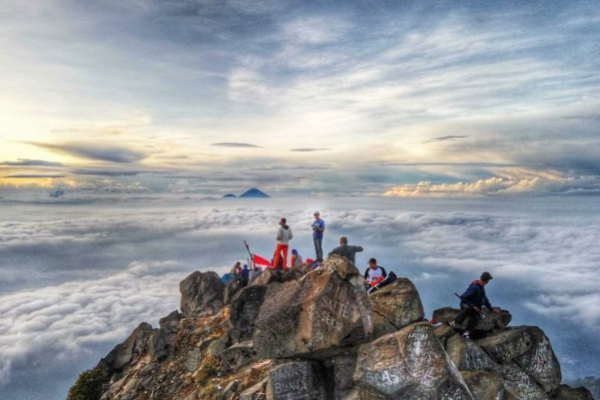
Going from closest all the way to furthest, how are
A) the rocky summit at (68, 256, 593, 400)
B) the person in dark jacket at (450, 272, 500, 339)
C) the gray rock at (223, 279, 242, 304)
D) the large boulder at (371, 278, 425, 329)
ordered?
the rocky summit at (68, 256, 593, 400), the person in dark jacket at (450, 272, 500, 339), the large boulder at (371, 278, 425, 329), the gray rock at (223, 279, 242, 304)

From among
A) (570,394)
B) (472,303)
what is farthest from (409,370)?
(570,394)

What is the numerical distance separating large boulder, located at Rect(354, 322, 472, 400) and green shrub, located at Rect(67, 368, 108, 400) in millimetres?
25907

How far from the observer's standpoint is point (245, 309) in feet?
94.5

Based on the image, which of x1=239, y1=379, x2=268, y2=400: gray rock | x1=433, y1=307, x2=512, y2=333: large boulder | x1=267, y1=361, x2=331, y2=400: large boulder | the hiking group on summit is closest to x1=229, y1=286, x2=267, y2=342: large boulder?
the hiking group on summit

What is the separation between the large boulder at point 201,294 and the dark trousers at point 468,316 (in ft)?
66.3

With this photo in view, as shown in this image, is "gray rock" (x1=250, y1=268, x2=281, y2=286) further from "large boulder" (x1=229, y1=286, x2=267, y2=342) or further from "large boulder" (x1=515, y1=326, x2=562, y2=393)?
"large boulder" (x1=515, y1=326, x2=562, y2=393)

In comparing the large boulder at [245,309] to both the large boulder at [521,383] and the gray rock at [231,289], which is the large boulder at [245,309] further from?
the large boulder at [521,383]

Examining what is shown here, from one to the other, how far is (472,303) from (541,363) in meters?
5.48

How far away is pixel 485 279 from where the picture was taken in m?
22.3

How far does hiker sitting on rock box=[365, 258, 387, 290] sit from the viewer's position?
92.4 ft

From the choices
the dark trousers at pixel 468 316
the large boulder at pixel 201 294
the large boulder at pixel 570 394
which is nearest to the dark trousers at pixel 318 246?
the large boulder at pixel 201 294

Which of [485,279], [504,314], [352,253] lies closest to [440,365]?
[485,279]

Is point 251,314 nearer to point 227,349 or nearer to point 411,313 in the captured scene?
point 227,349

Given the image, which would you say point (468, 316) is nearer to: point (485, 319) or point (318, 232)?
point (485, 319)
